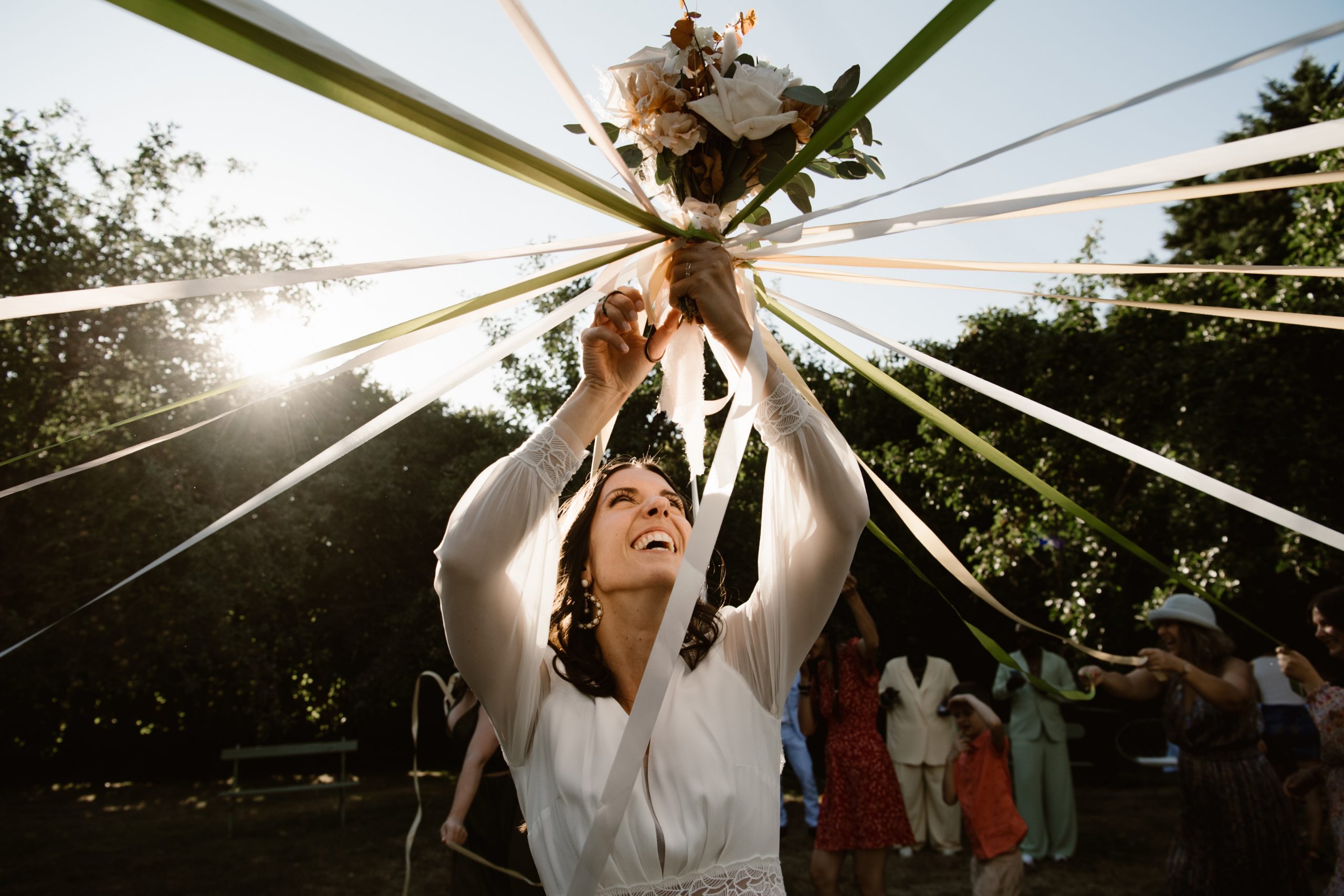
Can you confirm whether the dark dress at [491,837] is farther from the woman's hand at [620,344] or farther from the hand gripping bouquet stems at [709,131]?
the hand gripping bouquet stems at [709,131]

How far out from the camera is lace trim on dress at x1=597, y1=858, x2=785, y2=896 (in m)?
1.68

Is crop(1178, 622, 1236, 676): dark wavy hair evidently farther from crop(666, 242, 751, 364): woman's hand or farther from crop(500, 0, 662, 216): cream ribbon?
crop(500, 0, 662, 216): cream ribbon

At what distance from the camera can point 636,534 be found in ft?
6.84

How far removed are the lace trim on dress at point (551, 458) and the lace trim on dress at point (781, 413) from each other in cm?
39

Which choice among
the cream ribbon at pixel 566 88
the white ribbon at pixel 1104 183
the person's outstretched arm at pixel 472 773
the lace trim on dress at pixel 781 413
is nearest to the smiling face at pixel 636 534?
the lace trim on dress at pixel 781 413

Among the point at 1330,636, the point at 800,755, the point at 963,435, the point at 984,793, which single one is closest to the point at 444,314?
the point at 963,435

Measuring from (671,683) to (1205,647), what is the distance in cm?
320

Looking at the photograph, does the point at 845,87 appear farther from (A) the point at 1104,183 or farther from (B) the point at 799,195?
(A) the point at 1104,183

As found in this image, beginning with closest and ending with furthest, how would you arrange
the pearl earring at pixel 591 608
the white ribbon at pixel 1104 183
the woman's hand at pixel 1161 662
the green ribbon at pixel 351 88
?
the green ribbon at pixel 351 88 < the white ribbon at pixel 1104 183 < the pearl earring at pixel 591 608 < the woman's hand at pixel 1161 662

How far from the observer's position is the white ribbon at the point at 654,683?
1.19 metres

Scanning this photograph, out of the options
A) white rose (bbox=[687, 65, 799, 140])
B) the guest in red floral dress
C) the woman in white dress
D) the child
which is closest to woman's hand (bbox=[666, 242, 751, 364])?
the woman in white dress

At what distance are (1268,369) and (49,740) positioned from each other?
54.4 ft

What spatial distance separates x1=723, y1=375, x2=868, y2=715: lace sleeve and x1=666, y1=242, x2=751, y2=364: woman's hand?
14cm

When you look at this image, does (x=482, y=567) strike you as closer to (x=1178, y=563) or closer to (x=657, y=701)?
(x=657, y=701)
